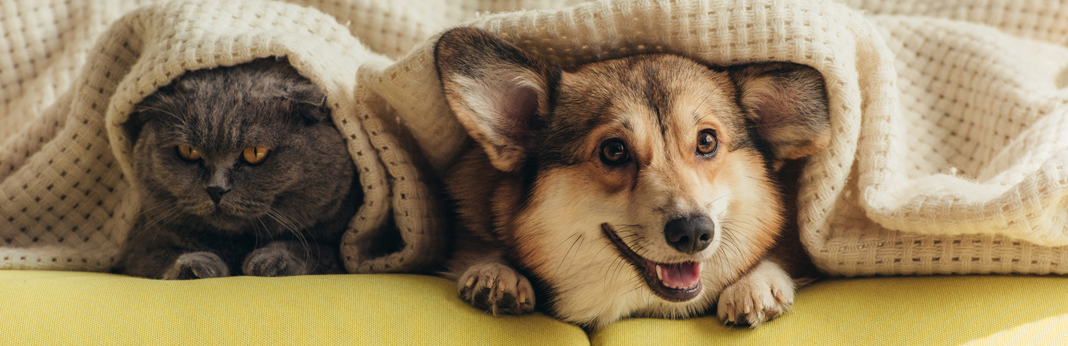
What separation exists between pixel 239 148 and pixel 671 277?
998mm

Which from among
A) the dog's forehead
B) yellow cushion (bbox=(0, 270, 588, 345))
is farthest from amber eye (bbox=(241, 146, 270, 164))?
the dog's forehead

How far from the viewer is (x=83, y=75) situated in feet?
5.91

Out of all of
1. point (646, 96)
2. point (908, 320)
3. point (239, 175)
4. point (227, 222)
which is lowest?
point (908, 320)

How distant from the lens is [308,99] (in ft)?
5.32

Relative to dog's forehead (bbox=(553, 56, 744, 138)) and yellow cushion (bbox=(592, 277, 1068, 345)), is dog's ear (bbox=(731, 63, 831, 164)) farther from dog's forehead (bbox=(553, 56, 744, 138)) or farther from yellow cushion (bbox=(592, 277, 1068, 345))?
yellow cushion (bbox=(592, 277, 1068, 345))

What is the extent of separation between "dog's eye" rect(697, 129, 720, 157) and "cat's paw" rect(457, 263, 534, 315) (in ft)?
1.51

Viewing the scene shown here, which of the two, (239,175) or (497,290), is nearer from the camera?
(497,290)

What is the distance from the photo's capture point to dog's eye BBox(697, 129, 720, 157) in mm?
1407

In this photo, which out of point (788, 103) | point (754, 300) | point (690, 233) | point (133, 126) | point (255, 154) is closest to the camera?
point (690, 233)

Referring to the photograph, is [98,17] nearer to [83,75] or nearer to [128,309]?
[83,75]

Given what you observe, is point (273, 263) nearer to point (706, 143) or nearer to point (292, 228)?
point (292, 228)

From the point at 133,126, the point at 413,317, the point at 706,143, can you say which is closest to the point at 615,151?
the point at 706,143

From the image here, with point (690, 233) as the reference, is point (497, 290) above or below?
below

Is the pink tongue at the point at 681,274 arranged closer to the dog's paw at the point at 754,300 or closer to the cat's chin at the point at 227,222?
the dog's paw at the point at 754,300
